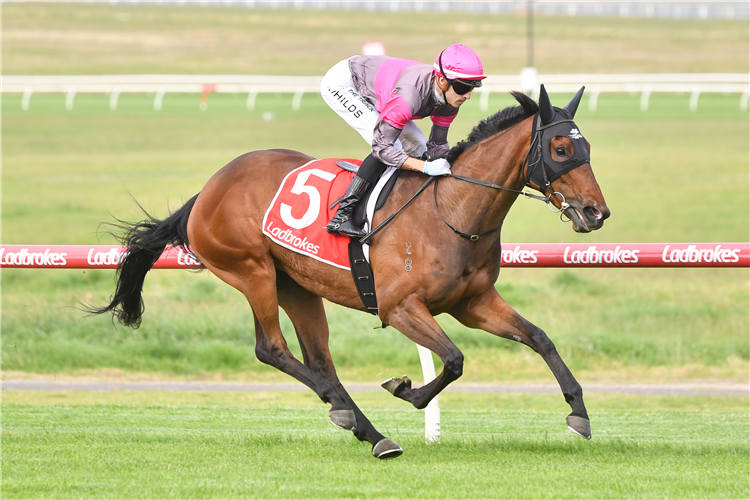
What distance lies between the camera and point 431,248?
4715 millimetres

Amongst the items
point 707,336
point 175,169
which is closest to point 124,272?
point 707,336

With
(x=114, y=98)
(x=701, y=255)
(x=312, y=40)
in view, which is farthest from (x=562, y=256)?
(x=312, y=40)

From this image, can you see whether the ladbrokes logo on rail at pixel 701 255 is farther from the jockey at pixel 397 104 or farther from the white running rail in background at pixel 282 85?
the white running rail in background at pixel 282 85

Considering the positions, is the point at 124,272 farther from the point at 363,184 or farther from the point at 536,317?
the point at 536,317

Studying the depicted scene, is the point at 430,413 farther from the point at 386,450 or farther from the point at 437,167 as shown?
the point at 437,167

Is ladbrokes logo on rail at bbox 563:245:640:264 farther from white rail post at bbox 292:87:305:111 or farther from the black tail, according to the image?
white rail post at bbox 292:87:305:111

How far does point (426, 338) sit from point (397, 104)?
1169mm

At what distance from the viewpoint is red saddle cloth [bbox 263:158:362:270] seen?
5.04m

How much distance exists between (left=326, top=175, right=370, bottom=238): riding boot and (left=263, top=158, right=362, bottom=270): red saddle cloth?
0.08 m

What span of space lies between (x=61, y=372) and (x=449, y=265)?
5.17 m

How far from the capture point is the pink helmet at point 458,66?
15.2ft

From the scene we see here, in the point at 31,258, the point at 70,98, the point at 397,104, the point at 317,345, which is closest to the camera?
the point at 397,104

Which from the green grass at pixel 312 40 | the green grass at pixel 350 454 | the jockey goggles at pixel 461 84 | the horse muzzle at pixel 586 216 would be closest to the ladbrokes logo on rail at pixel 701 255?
the green grass at pixel 350 454

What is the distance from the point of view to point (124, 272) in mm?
5941
